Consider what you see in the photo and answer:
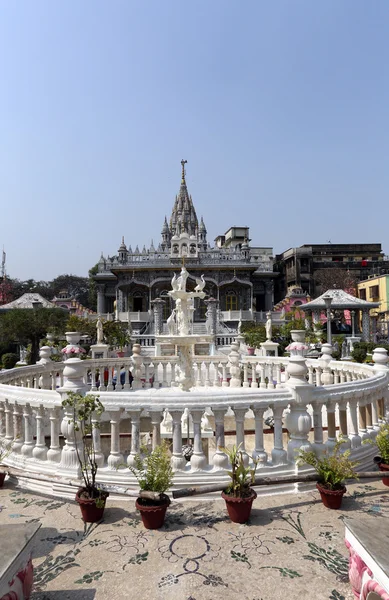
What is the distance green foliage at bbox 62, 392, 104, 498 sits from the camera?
3.75 metres

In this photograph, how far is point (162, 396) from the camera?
4148mm

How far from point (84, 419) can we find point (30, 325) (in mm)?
19549

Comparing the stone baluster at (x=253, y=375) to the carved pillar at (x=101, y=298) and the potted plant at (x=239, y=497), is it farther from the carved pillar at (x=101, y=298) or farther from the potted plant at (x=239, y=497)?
the carved pillar at (x=101, y=298)

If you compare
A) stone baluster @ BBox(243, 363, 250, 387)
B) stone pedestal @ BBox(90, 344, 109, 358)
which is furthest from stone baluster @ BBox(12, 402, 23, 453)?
stone pedestal @ BBox(90, 344, 109, 358)

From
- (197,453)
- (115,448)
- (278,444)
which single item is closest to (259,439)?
(278,444)

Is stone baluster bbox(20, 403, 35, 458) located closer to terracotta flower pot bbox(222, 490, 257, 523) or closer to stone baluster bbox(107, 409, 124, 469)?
stone baluster bbox(107, 409, 124, 469)

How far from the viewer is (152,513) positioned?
3.39 metres

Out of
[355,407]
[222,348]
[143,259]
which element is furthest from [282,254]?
[355,407]

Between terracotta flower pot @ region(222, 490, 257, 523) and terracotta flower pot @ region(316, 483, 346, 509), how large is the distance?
2.64 ft

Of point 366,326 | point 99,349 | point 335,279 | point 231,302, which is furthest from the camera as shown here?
point 335,279

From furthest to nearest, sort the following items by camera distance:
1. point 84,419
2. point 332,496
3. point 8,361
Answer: point 8,361
point 84,419
point 332,496

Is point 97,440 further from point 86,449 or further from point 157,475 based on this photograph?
point 157,475

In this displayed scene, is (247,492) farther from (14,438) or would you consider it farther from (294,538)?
(14,438)

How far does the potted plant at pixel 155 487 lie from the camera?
341cm
